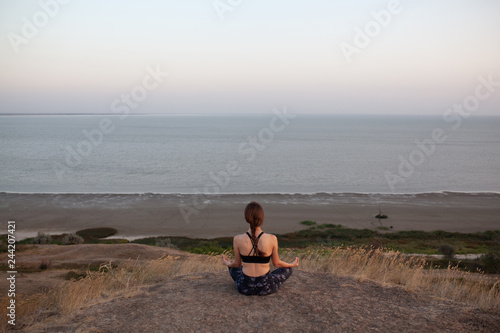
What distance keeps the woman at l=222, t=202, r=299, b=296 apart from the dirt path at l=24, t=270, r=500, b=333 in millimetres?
189

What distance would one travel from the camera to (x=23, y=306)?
6.53 meters

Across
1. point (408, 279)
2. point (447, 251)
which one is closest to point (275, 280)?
point (408, 279)

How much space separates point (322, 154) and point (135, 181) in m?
43.1

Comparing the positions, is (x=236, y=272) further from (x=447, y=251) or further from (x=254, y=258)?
(x=447, y=251)

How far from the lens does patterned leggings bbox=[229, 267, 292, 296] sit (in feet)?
20.2


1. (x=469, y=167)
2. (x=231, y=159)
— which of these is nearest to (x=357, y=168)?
(x=469, y=167)

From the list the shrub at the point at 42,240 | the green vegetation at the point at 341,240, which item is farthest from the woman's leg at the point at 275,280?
the shrub at the point at 42,240

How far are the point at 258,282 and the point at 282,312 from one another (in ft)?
2.15

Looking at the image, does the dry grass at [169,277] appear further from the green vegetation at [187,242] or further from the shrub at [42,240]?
the shrub at [42,240]

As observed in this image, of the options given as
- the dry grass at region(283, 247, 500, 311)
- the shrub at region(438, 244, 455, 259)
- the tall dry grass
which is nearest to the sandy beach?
the shrub at region(438, 244, 455, 259)

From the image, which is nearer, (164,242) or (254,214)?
(254,214)

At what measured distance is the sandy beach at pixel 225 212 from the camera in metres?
27.4

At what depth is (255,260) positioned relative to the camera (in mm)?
5973

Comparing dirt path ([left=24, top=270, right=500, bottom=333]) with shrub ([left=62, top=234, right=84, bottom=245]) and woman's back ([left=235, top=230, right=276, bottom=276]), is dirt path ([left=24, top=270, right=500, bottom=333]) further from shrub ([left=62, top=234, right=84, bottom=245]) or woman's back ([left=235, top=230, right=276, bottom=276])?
shrub ([left=62, top=234, right=84, bottom=245])
